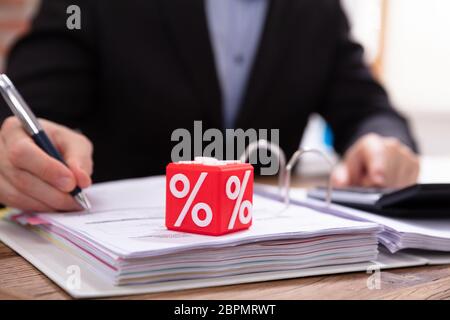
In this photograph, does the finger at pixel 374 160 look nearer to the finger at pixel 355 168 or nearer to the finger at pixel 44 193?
the finger at pixel 355 168

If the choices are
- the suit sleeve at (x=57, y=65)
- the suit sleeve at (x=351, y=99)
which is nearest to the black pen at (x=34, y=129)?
the suit sleeve at (x=57, y=65)

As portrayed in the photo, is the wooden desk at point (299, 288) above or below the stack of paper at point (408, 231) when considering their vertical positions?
below

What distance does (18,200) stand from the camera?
669 millimetres

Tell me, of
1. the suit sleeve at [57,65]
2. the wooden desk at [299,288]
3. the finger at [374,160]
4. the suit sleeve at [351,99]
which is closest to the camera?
the wooden desk at [299,288]

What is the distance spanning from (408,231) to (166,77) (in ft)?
2.81

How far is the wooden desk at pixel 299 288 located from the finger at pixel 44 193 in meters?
0.10

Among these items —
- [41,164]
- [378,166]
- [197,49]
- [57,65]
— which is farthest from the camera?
[197,49]

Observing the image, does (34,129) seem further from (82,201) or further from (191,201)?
(191,201)

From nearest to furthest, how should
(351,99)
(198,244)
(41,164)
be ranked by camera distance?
(198,244), (41,164), (351,99)

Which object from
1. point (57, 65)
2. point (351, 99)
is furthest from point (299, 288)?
point (351, 99)

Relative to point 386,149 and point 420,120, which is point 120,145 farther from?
point 420,120

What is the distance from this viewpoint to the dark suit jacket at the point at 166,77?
128cm

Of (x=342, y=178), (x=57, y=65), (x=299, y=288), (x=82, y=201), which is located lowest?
(x=299, y=288)
